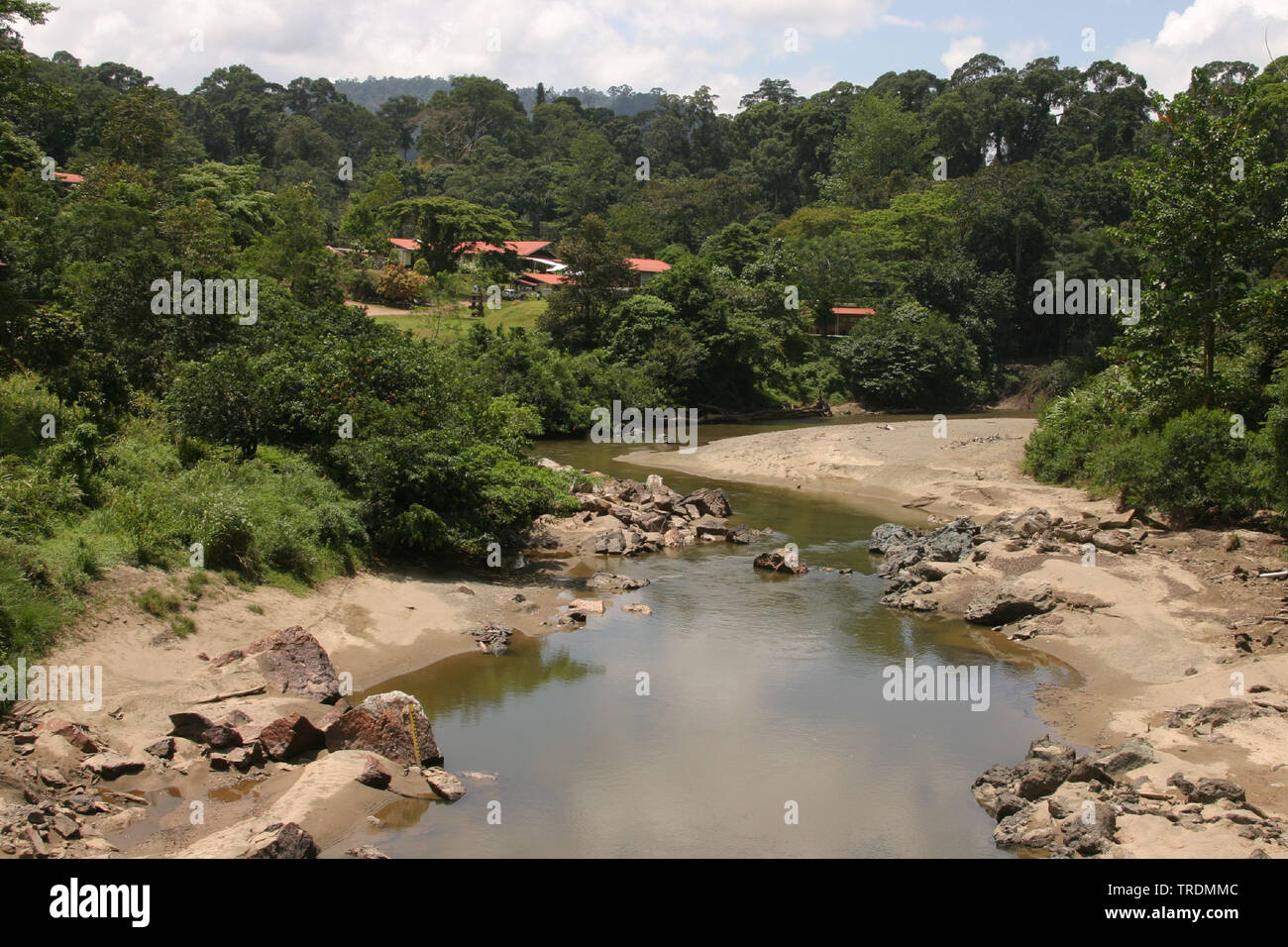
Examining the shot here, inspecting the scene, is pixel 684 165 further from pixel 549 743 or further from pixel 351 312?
pixel 549 743

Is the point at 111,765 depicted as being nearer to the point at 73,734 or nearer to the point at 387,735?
the point at 73,734

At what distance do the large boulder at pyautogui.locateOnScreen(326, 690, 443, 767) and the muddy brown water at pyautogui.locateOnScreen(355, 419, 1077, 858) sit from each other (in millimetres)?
574

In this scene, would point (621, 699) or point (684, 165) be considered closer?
point (621, 699)

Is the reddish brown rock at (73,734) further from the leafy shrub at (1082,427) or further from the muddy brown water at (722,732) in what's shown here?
the leafy shrub at (1082,427)

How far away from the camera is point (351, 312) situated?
114 ft

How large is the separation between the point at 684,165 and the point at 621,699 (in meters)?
105

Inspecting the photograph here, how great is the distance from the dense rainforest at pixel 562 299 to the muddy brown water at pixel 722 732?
17.2 ft

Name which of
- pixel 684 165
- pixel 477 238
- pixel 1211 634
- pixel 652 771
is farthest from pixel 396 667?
pixel 684 165

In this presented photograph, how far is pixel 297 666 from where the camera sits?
677 inches

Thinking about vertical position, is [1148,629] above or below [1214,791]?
above

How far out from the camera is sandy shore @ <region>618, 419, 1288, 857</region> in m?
14.3

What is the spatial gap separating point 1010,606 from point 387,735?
14075mm

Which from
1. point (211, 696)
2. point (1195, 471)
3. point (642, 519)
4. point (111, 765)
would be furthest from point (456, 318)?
point (111, 765)

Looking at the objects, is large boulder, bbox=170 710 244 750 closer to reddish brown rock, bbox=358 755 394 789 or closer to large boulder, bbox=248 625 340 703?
large boulder, bbox=248 625 340 703
